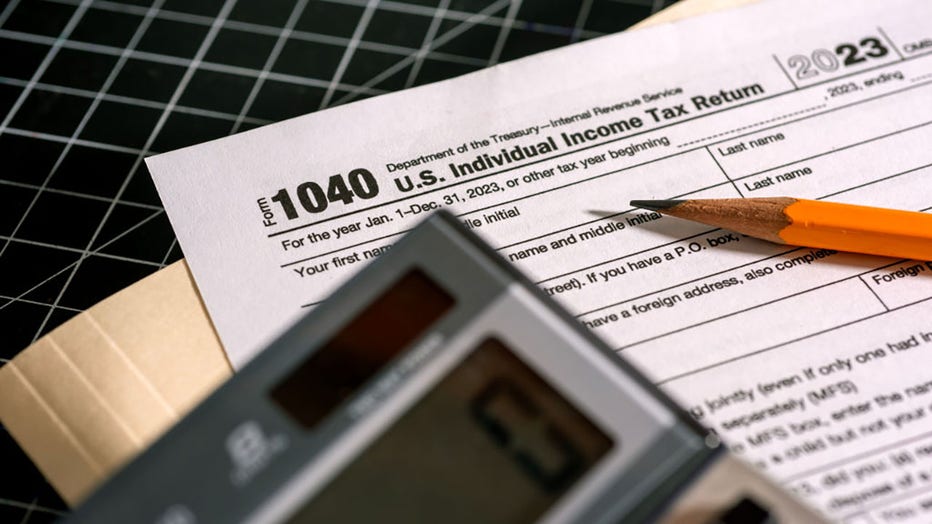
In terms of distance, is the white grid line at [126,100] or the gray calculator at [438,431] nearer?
the gray calculator at [438,431]

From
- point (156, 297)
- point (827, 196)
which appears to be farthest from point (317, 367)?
point (827, 196)

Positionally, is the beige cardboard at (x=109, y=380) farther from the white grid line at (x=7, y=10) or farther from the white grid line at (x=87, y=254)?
the white grid line at (x=7, y=10)

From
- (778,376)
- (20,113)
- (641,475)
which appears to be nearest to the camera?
(641,475)

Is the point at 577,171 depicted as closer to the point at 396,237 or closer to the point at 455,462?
the point at 396,237

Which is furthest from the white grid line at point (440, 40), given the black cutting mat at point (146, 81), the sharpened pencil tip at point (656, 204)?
the sharpened pencil tip at point (656, 204)

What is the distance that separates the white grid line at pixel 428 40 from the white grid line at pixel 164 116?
0.15m

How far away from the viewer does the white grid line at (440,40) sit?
602 millimetres

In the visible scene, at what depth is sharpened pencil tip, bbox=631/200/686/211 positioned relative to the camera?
1.52 feet

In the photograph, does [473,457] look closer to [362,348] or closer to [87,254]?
[362,348]

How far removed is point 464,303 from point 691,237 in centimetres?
18

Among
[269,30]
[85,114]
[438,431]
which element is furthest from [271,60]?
A: [438,431]

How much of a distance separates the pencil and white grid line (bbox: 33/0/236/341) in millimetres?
349

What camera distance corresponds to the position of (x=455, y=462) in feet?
1.06

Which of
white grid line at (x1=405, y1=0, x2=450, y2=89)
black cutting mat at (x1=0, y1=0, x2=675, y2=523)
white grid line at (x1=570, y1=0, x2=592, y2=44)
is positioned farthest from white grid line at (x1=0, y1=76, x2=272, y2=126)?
white grid line at (x1=570, y1=0, x2=592, y2=44)
